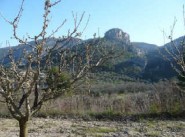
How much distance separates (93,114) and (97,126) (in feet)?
8.14

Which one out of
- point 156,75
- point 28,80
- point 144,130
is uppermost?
point 156,75

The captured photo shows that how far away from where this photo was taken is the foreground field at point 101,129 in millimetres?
11266

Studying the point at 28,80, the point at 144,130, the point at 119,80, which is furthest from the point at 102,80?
the point at 28,80

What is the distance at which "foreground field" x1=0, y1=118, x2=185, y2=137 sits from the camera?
11.3 m

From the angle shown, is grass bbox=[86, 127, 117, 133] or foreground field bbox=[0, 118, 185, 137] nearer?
foreground field bbox=[0, 118, 185, 137]

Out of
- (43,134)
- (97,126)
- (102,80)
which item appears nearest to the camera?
(43,134)

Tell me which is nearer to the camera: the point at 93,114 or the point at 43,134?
the point at 43,134

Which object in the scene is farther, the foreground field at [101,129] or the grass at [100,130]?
the grass at [100,130]

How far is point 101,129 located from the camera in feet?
39.7

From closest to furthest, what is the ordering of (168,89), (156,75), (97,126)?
(97,126) → (168,89) → (156,75)

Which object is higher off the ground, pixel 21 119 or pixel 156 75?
pixel 156 75

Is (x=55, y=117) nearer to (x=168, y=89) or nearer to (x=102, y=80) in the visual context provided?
(x=168, y=89)

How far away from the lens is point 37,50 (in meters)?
5.25

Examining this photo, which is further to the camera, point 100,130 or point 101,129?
point 101,129
